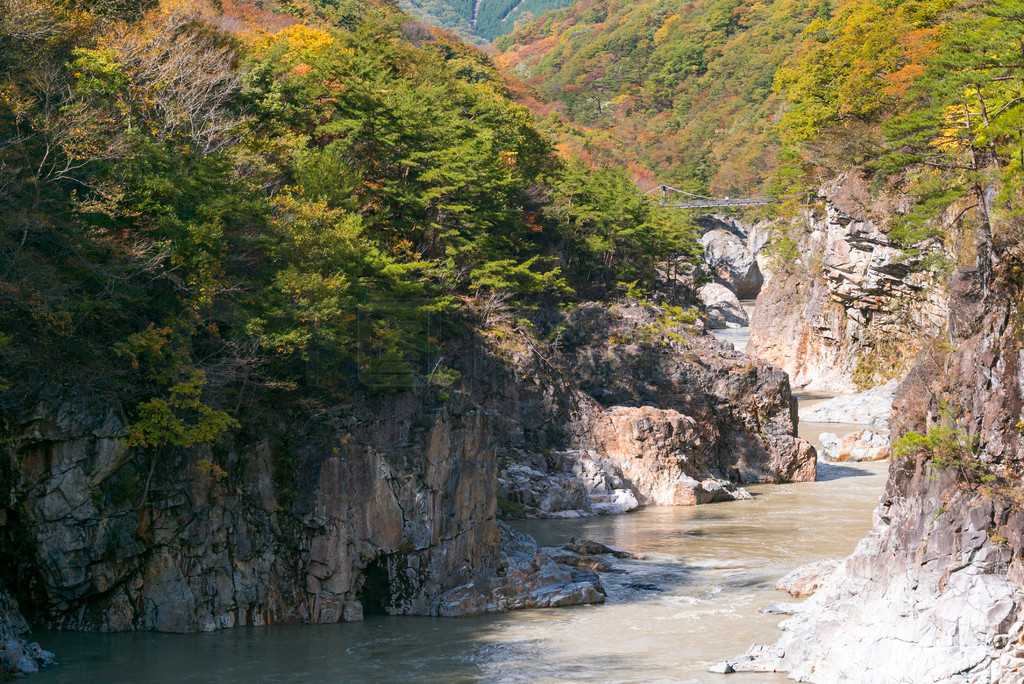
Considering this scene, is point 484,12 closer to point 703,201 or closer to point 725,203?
point 703,201

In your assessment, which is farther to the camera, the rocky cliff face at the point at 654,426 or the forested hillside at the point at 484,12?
the forested hillside at the point at 484,12

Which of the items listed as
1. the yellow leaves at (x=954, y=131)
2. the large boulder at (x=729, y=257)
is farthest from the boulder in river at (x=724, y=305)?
the yellow leaves at (x=954, y=131)

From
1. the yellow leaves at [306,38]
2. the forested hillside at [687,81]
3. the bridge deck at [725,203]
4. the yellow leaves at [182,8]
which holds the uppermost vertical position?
the forested hillside at [687,81]

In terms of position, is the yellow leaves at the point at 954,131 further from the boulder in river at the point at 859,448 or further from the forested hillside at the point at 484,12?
the forested hillside at the point at 484,12

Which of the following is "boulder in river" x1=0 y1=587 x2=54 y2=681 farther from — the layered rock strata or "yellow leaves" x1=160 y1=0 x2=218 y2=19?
the layered rock strata

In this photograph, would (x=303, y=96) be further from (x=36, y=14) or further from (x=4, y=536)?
(x=4, y=536)

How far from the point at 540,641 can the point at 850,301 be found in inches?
1332

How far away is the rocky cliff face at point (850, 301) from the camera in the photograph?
41281 mm

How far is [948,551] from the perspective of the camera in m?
13.3

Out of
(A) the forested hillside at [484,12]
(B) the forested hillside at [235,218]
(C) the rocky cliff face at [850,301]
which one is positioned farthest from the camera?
(A) the forested hillside at [484,12]

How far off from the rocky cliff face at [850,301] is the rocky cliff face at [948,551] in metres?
24.0

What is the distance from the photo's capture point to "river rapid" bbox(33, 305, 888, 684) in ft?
46.0

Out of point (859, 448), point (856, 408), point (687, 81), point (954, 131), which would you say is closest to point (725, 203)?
point (687, 81)

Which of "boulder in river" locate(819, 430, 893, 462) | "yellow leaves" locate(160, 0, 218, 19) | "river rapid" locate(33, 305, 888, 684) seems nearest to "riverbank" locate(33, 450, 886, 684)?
"river rapid" locate(33, 305, 888, 684)
